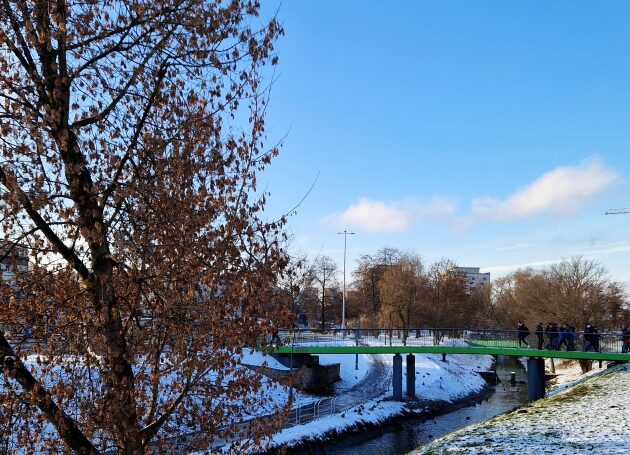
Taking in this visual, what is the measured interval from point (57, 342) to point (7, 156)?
2.15m

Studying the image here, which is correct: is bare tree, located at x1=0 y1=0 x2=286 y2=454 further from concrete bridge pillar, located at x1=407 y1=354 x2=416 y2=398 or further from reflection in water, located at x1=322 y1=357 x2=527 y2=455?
concrete bridge pillar, located at x1=407 y1=354 x2=416 y2=398

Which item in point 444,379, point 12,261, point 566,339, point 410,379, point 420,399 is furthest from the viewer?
point 444,379

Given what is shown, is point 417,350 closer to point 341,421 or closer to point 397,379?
point 397,379

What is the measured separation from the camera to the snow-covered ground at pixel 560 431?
34.8 feet

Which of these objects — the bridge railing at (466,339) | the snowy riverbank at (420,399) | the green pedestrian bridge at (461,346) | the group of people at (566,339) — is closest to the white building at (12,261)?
the snowy riverbank at (420,399)

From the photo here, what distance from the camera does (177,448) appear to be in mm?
7230

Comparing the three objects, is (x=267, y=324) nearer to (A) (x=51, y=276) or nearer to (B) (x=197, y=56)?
(A) (x=51, y=276)

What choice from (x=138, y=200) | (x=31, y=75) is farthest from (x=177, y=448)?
(x=31, y=75)

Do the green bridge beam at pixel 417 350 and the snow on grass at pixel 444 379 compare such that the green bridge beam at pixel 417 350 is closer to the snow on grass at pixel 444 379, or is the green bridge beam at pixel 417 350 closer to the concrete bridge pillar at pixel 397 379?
the concrete bridge pillar at pixel 397 379

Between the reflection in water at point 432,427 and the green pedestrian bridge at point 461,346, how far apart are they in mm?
3104

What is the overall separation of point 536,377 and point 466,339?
4354mm

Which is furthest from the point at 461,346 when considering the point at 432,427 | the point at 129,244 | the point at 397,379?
the point at 129,244

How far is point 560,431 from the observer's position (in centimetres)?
1243

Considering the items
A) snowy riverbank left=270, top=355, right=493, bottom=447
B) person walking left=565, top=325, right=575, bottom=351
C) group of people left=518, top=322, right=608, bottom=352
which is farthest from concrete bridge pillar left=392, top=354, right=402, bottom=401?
person walking left=565, top=325, right=575, bottom=351
